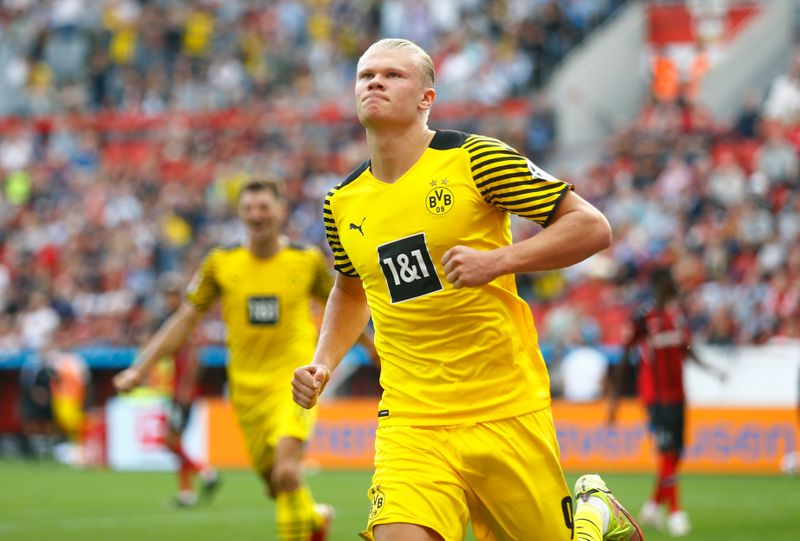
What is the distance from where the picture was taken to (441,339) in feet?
21.0

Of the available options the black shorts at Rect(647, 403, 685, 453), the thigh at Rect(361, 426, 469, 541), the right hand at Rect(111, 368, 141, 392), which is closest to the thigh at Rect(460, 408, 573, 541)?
the thigh at Rect(361, 426, 469, 541)

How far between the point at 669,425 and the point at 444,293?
8.51 m

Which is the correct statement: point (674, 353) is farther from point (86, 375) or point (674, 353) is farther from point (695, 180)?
point (86, 375)

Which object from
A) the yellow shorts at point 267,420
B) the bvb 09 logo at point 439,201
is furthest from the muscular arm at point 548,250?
the yellow shorts at point 267,420

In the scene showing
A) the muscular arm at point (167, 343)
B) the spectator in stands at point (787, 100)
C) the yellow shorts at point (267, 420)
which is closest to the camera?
the muscular arm at point (167, 343)

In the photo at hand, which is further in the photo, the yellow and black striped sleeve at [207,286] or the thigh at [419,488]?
the yellow and black striped sleeve at [207,286]

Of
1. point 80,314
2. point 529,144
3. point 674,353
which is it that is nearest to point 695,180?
point 529,144

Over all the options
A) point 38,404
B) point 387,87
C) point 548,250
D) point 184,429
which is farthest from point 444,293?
point 38,404

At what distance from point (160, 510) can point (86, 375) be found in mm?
10862

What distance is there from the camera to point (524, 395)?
21.2 feet

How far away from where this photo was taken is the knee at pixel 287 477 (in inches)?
408

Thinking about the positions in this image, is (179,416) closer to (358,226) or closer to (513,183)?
(358,226)

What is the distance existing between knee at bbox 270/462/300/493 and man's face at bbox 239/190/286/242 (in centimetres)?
181

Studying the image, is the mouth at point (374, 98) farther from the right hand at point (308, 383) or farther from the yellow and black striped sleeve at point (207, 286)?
the yellow and black striped sleeve at point (207, 286)
